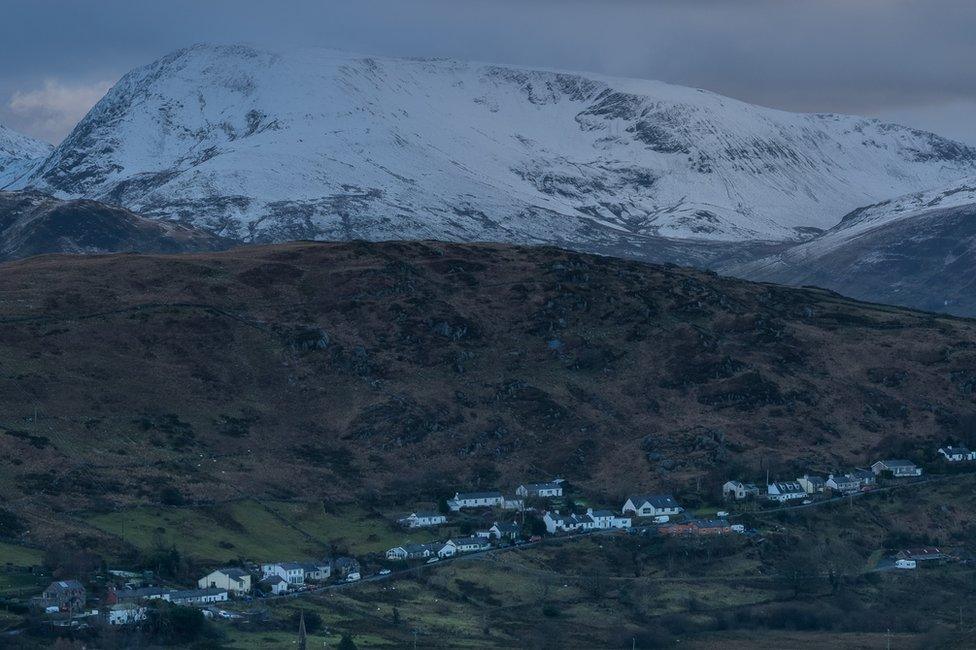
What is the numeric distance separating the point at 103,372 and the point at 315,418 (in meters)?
20.6

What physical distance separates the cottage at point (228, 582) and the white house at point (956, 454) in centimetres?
7579

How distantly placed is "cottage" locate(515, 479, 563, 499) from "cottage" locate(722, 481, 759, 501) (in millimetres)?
14899

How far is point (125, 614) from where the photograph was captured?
4154 inches

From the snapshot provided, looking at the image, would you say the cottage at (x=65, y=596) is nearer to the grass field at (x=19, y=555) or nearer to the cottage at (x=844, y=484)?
the grass field at (x=19, y=555)

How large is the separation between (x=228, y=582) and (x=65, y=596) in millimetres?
14895

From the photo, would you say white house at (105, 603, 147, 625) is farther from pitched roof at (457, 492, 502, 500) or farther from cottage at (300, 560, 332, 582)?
pitched roof at (457, 492, 502, 500)

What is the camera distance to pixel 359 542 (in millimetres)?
137000

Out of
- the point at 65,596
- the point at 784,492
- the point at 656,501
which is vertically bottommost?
the point at 65,596

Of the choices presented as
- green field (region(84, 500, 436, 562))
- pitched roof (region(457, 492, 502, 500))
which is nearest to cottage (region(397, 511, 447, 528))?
green field (region(84, 500, 436, 562))

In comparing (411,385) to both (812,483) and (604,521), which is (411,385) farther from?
(812,483)

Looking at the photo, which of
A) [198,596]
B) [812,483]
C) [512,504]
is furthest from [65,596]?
[812,483]

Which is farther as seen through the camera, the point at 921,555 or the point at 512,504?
the point at 512,504

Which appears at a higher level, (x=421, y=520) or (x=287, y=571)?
(x=421, y=520)

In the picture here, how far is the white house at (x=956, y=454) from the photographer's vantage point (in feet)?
538
